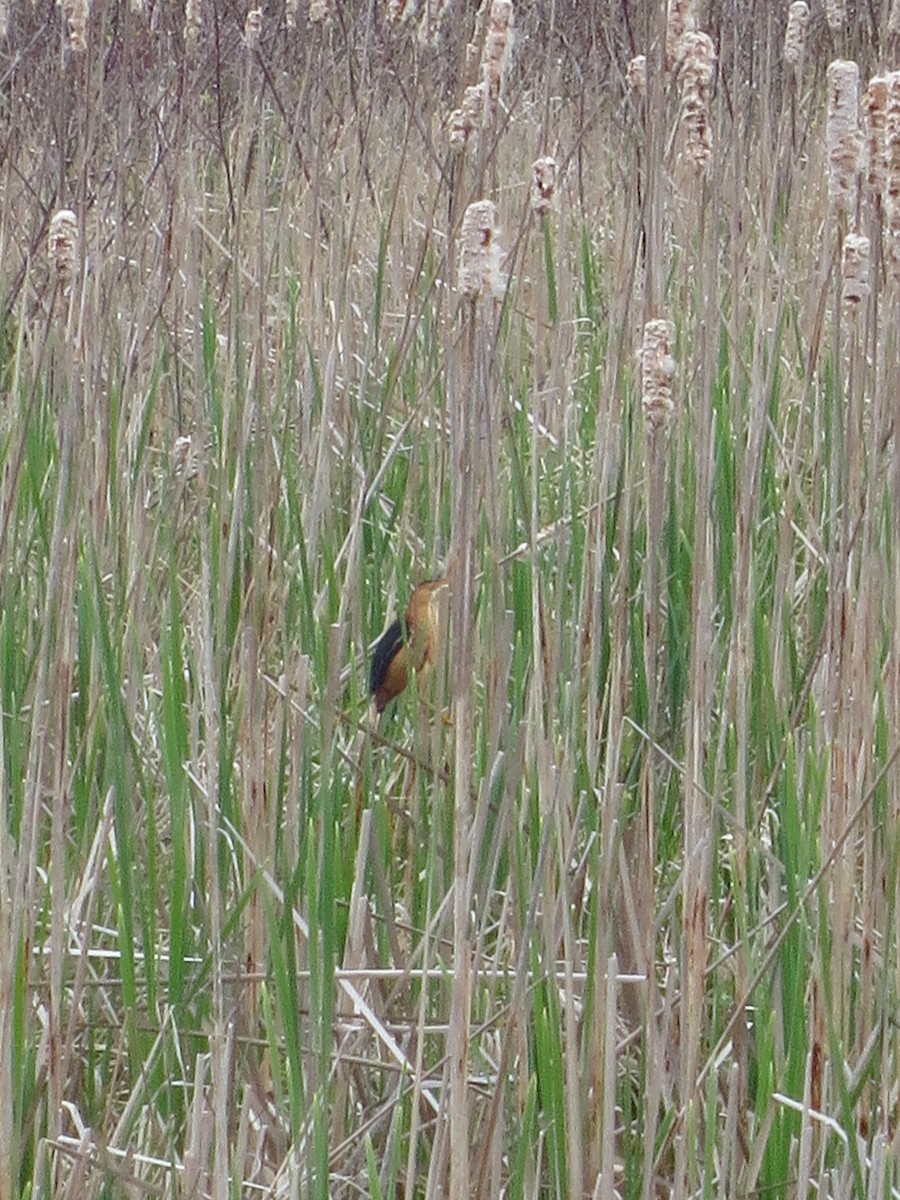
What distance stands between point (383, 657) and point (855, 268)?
1.94 ft

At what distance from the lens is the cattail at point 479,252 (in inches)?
26.3

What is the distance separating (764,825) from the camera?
1.20 metres

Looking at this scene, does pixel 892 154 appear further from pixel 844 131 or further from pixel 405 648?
pixel 405 648

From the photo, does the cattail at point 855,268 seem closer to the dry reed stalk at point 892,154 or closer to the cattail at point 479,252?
the dry reed stalk at point 892,154

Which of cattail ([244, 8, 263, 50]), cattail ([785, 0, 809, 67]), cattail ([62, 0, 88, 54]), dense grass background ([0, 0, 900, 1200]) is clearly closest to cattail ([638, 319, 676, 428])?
dense grass background ([0, 0, 900, 1200])

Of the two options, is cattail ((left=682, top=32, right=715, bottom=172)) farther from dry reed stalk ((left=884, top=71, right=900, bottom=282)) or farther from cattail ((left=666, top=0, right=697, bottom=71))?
dry reed stalk ((left=884, top=71, right=900, bottom=282))

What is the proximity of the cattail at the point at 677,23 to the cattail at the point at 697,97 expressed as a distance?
1 cm

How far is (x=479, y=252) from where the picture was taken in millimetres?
676

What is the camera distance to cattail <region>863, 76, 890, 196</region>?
75cm

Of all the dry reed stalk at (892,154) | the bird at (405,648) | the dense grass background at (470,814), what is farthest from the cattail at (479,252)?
the bird at (405,648)

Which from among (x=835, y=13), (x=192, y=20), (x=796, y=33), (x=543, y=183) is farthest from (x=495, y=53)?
(x=835, y=13)

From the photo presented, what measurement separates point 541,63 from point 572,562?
2185 mm

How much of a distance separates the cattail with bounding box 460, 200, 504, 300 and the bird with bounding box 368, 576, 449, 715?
1.81ft

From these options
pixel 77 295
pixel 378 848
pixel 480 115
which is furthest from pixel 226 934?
pixel 77 295
